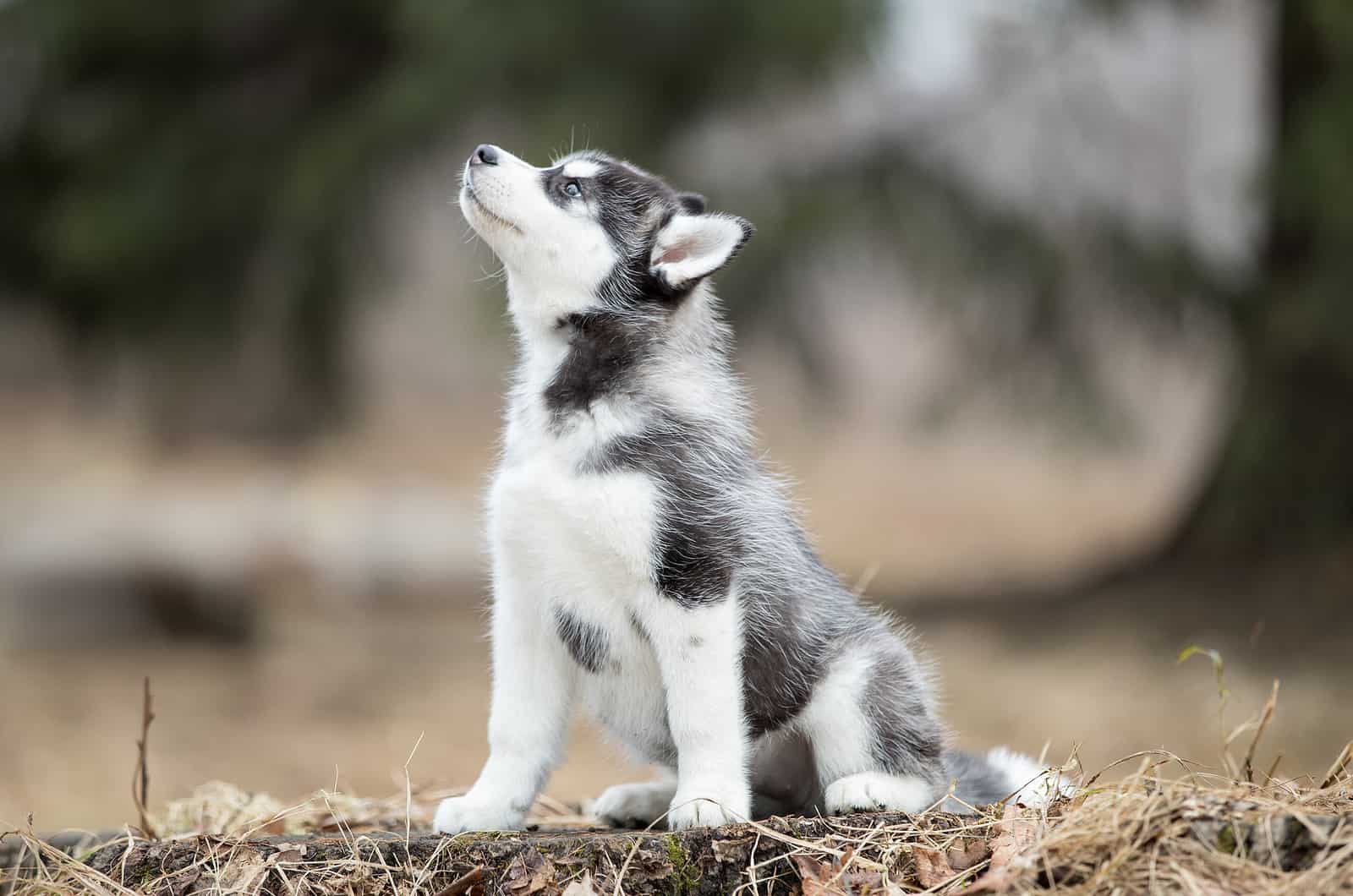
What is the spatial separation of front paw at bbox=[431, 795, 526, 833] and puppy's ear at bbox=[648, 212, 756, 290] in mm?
1329

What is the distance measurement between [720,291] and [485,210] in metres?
6.54

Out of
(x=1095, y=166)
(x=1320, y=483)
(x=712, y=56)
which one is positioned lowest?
(x=1320, y=483)

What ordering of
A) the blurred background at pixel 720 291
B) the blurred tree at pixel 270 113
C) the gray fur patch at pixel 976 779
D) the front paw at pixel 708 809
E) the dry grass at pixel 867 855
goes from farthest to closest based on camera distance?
1. the blurred tree at pixel 270 113
2. the blurred background at pixel 720 291
3. the gray fur patch at pixel 976 779
4. the front paw at pixel 708 809
5. the dry grass at pixel 867 855

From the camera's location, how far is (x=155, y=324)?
417 inches

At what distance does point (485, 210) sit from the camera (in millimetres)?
3301

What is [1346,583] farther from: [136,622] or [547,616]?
[136,622]

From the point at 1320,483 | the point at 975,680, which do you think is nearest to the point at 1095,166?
the point at 1320,483

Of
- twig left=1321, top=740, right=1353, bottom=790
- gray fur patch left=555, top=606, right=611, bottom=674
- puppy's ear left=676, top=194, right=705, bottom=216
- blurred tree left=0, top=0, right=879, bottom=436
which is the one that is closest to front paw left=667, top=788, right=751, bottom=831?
gray fur patch left=555, top=606, right=611, bottom=674

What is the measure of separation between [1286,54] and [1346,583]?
371 centimetres

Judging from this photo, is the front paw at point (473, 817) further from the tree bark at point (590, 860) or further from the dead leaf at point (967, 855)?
the dead leaf at point (967, 855)

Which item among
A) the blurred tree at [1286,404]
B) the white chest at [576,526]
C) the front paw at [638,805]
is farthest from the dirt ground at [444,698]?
the white chest at [576,526]

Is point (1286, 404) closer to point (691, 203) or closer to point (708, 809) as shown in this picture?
point (691, 203)

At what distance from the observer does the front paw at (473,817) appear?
3141mm

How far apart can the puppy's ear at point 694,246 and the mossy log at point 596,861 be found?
1.31 meters
